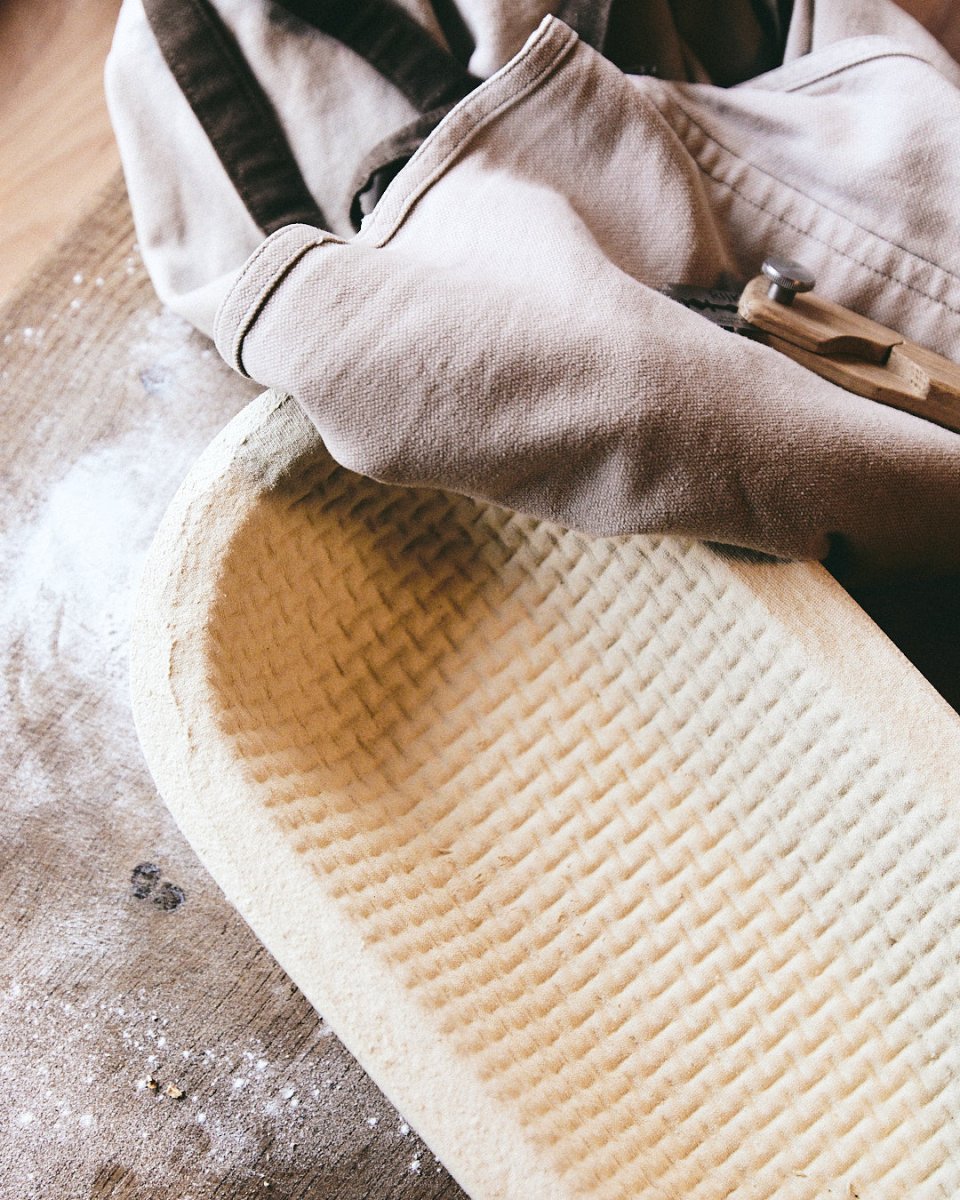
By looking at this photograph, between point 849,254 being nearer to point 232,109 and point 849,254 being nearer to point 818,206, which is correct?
point 818,206

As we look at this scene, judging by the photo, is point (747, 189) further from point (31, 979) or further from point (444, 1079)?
point (31, 979)

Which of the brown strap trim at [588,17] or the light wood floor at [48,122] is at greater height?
the light wood floor at [48,122]

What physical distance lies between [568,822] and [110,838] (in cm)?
34

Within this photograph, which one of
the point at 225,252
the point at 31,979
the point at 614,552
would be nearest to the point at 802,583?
the point at 614,552

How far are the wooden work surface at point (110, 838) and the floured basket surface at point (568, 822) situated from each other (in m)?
0.18

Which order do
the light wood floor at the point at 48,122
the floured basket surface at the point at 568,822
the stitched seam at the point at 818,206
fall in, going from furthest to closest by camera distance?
the light wood floor at the point at 48,122, the stitched seam at the point at 818,206, the floured basket surface at the point at 568,822

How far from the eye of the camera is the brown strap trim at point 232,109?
23.9 inches

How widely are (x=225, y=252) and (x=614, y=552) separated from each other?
14.0 inches

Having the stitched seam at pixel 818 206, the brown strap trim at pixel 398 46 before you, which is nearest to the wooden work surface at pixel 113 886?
the brown strap trim at pixel 398 46

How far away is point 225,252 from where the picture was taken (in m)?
0.67

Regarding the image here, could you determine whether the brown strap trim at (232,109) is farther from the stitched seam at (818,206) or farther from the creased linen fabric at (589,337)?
the stitched seam at (818,206)

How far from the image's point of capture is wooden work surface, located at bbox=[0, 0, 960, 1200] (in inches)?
24.1

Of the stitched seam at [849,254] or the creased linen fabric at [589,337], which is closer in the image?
the creased linen fabric at [589,337]

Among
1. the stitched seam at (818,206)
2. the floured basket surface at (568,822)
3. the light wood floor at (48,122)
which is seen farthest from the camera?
the light wood floor at (48,122)
